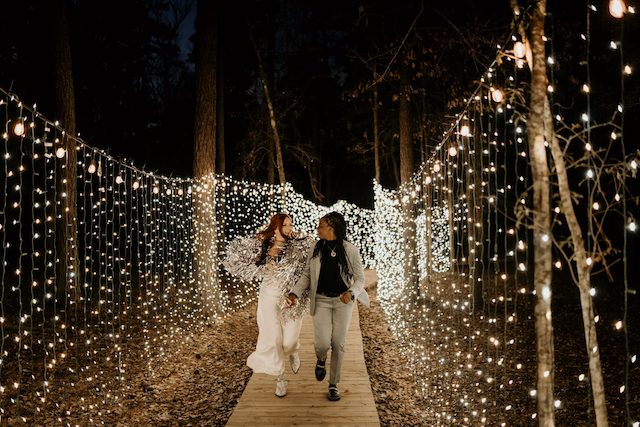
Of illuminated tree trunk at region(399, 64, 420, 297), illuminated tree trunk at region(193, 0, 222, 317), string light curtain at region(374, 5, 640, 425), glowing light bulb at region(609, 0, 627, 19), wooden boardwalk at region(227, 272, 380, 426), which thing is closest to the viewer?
glowing light bulb at region(609, 0, 627, 19)

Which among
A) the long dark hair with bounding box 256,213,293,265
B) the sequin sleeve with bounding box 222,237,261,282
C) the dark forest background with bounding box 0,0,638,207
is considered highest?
the dark forest background with bounding box 0,0,638,207

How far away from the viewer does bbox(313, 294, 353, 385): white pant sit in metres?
4.66

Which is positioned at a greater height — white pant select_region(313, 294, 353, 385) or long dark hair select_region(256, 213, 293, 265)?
long dark hair select_region(256, 213, 293, 265)

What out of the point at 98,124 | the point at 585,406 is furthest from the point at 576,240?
the point at 98,124

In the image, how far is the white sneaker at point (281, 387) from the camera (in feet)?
15.9

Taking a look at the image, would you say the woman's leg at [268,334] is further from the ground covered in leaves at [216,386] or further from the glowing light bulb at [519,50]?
the glowing light bulb at [519,50]

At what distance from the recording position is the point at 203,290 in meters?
8.84

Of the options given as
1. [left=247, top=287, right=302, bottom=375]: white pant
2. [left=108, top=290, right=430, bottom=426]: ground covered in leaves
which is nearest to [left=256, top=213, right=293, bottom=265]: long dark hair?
[left=247, top=287, right=302, bottom=375]: white pant

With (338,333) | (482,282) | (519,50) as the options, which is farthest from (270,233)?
(519,50)

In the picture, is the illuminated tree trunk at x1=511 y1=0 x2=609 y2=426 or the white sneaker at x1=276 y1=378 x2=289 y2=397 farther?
the white sneaker at x1=276 y1=378 x2=289 y2=397

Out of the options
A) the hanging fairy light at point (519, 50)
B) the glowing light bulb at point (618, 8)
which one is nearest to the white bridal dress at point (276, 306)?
the hanging fairy light at point (519, 50)

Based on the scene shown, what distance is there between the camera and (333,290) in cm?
466

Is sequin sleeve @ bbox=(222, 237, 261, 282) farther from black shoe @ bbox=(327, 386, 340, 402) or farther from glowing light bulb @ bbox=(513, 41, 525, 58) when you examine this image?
glowing light bulb @ bbox=(513, 41, 525, 58)

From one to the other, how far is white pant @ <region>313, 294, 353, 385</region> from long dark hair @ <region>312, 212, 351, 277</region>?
319 millimetres
